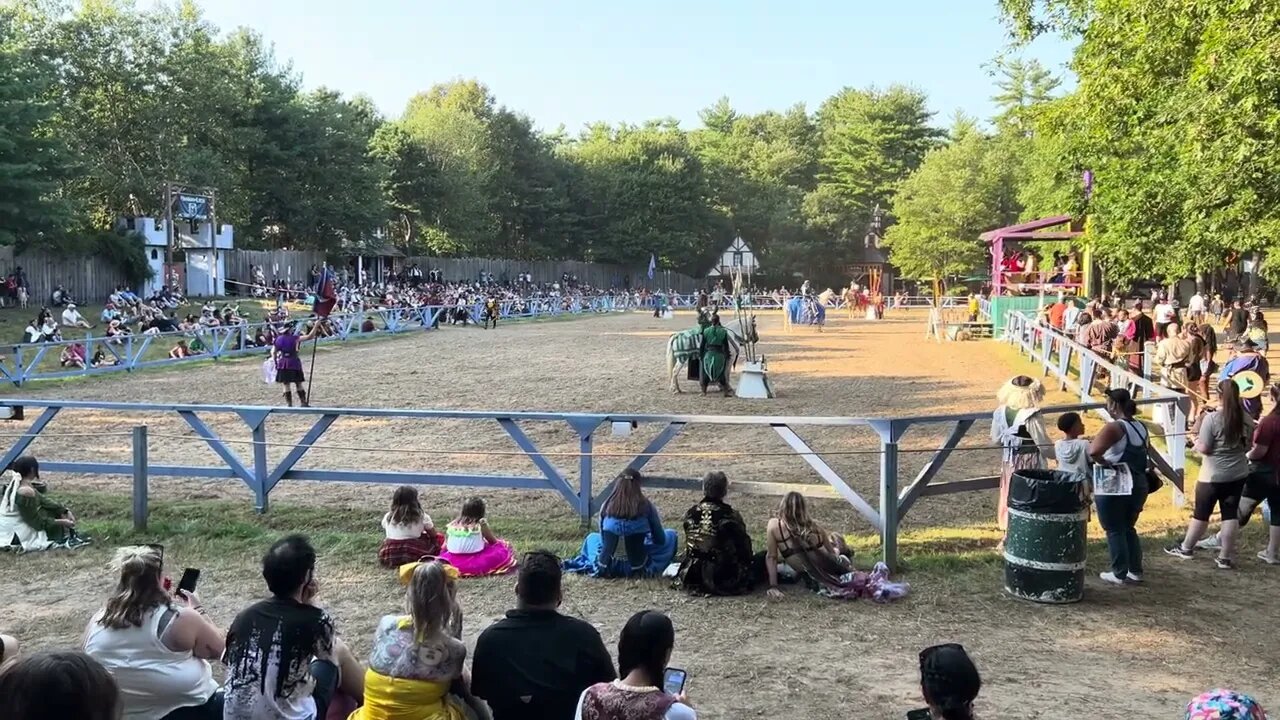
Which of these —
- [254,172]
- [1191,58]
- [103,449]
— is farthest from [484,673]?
[254,172]

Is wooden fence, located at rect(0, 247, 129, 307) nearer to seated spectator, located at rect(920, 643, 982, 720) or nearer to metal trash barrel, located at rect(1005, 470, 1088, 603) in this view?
metal trash barrel, located at rect(1005, 470, 1088, 603)

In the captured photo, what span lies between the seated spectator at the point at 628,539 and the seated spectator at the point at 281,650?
3.25 m

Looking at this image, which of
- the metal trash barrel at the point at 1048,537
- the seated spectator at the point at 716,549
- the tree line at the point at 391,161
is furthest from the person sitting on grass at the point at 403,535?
the tree line at the point at 391,161

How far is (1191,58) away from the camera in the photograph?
14062 millimetres

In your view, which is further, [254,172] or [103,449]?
[254,172]

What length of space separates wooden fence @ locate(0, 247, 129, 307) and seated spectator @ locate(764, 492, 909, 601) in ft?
110

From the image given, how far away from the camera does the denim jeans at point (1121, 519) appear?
23.4 feet

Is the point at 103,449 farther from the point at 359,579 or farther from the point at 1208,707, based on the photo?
the point at 1208,707

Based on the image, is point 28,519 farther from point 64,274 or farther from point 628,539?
point 64,274

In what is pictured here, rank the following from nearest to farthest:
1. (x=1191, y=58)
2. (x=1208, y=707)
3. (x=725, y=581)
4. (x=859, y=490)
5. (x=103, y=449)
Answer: (x=1208, y=707) < (x=725, y=581) < (x=859, y=490) < (x=103, y=449) < (x=1191, y=58)

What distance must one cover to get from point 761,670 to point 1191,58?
487 inches

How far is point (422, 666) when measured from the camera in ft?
12.9

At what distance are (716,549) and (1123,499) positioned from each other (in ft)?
9.47

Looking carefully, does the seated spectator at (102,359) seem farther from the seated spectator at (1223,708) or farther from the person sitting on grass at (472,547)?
the seated spectator at (1223,708)
